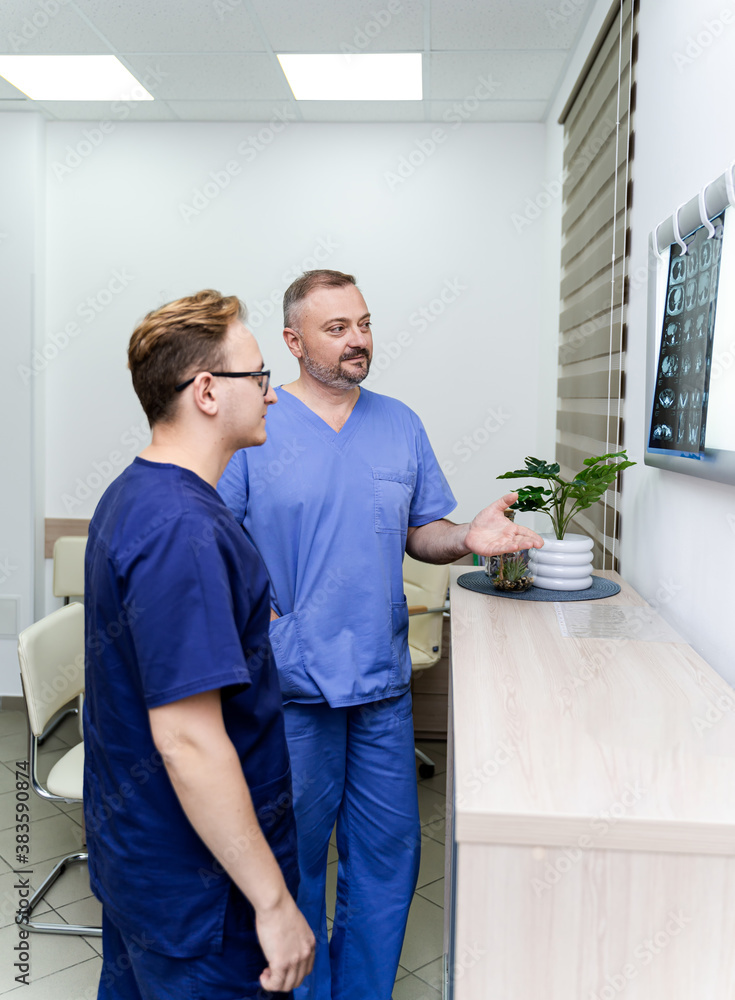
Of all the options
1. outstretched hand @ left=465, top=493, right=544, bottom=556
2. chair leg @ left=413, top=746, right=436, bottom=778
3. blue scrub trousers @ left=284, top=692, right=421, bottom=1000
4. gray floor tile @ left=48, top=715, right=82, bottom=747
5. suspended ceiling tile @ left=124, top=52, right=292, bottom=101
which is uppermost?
suspended ceiling tile @ left=124, top=52, right=292, bottom=101

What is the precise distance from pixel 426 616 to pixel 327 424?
62.3 inches

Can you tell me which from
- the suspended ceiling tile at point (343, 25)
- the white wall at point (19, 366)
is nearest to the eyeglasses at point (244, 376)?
the suspended ceiling tile at point (343, 25)

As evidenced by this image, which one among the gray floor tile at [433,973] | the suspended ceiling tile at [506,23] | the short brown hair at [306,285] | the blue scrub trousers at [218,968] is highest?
the suspended ceiling tile at [506,23]

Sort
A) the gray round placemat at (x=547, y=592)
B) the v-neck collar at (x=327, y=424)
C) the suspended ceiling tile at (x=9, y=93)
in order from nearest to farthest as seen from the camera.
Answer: the gray round placemat at (x=547, y=592)
the v-neck collar at (x=327, y=424)
the suspended ceiling tile at (x=9, y=93)

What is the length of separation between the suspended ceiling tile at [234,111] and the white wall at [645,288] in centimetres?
191

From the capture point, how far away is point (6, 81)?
3332 millimetres

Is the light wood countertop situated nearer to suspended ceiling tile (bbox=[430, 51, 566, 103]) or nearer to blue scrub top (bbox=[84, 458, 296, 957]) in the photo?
blue scrub top (bbox=[84, 458, 296, 957])

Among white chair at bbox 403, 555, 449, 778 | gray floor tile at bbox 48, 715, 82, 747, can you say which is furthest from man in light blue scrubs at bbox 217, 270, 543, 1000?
gray floor tile at bbox 48, 715, 82, 747

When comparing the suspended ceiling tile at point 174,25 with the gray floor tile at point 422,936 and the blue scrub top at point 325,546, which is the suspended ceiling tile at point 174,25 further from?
the gray floor tile at point 422,936

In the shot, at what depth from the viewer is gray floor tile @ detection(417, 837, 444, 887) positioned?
8.11 feet

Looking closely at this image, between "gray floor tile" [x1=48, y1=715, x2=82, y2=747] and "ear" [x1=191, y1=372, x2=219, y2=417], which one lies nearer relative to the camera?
"ear" [x1=191, y1=372, x2=219, y2=417]

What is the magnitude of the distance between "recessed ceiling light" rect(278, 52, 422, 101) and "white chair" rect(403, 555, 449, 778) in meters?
1.92

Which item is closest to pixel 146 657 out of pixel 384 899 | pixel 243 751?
pixel 243 751

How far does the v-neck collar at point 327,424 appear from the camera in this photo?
6.00ft
